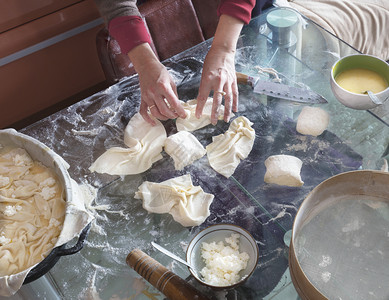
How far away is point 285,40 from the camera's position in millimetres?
1655

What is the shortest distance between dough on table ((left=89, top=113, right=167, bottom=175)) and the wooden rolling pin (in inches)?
13.2

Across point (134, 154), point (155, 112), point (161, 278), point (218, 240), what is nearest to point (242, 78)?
point (155, 112)

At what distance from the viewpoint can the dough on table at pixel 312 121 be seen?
1.36 m

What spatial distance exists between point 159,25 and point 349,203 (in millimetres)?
1197

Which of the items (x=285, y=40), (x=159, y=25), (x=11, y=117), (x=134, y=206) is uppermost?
(x=159, y=25)

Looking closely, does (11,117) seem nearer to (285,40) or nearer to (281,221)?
(285,40)

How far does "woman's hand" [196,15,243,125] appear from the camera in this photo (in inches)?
55.0

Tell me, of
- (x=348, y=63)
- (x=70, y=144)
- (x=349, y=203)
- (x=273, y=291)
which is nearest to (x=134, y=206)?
(x=70, y=144)

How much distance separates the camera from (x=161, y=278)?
1.02 m

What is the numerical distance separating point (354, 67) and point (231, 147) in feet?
1.67

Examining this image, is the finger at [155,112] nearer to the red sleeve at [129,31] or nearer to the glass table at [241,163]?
the glass table at [241,163]

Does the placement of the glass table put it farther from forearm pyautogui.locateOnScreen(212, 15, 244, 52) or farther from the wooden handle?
forearm pyautogui.locateOnScreen(212, 15, 244, 52)

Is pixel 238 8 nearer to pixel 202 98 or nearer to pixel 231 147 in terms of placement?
pixel 202 98

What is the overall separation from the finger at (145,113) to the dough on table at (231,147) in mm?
220
